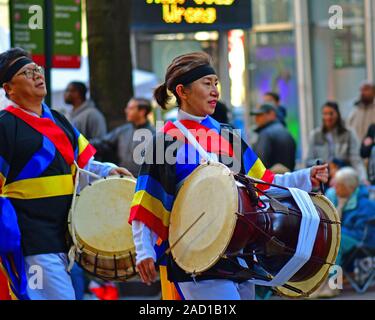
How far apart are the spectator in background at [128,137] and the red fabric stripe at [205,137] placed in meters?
5.62

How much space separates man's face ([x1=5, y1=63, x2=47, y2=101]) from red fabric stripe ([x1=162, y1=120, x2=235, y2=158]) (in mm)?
967

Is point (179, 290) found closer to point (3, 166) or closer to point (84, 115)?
point (3, 166)

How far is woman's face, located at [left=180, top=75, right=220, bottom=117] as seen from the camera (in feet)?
20.8

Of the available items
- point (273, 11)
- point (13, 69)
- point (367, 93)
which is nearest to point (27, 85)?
point (13, 69)

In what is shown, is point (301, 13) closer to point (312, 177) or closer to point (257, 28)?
point (257, 28)

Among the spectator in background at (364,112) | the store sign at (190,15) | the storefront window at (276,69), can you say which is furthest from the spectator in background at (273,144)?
the storefront window at (276,69)

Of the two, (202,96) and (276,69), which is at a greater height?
(276,69)

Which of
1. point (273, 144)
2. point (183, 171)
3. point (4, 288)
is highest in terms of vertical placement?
point (183, 171)

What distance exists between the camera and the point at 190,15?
12.8 meters

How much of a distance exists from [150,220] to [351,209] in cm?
666

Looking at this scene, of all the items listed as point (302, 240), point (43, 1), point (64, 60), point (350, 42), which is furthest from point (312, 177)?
point (350, 42)

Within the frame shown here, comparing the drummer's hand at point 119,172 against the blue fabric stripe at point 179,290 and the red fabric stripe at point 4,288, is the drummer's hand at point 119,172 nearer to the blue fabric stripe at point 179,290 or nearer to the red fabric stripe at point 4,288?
the red fabric stripe at point 4,288

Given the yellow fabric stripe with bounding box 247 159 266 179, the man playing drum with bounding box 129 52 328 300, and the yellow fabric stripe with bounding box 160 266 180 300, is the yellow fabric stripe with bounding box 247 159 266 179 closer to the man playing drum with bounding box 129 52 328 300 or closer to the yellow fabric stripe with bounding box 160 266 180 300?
the man playing drum with bounding box 129 52 328 300

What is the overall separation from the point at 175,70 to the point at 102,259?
125 centimetres
